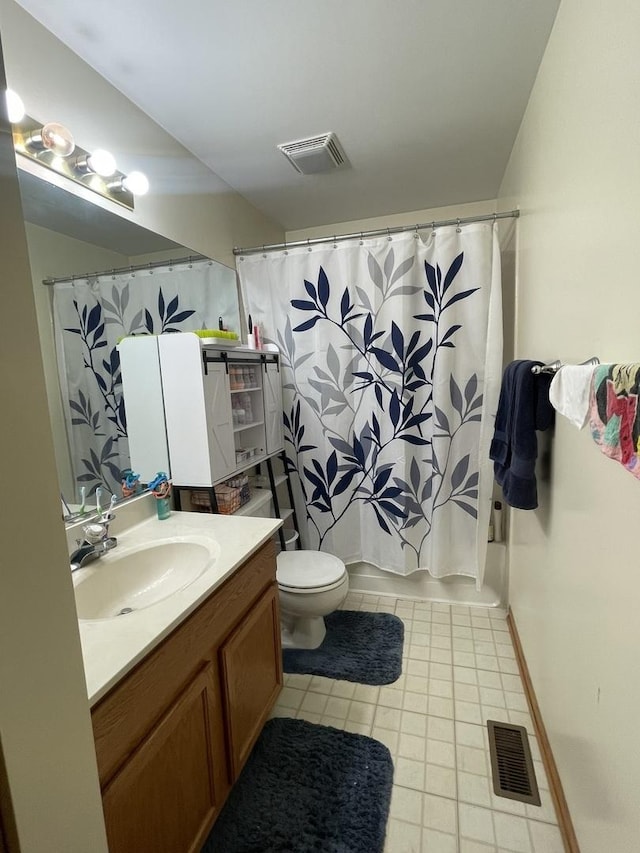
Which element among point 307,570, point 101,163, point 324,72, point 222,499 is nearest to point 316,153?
point 324,72

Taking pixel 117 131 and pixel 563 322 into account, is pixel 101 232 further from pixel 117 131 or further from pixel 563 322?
pixel 563 322

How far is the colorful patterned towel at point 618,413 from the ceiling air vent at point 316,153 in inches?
68.7

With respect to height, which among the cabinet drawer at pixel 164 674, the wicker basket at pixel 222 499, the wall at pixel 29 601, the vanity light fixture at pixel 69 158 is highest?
the vanity light fixture at pixel 69 158

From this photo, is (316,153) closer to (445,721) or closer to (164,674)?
(164,674)

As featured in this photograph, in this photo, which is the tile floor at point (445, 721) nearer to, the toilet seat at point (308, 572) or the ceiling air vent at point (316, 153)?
the toilet seat at point (308, 572)

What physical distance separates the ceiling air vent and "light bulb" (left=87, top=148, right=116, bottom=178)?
851 millimetres

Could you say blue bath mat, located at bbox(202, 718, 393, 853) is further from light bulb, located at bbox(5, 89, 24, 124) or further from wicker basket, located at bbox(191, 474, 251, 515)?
light bulb, located at bbox(5, 89, 24, 124)

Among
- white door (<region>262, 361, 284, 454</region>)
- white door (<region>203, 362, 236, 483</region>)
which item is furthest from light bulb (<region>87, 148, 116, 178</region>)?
white door (<region>262, 361, 284, 454</region>)

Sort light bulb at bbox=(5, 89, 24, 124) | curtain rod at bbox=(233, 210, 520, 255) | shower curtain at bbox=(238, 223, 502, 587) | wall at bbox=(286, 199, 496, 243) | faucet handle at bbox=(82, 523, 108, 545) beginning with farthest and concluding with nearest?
1. wall at bbox=(286, 199, 496, 243)
2. shower curtain at bbox=(238, 223, 502, 587)
3. curtain rod at bbox=(233, 210, 520, 255)
4. faucet handle at bbox=(82, 523, 108, 545)
5. light bulb at bbox=(5, 89, 24, 124)

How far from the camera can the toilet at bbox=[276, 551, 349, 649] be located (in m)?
1.86

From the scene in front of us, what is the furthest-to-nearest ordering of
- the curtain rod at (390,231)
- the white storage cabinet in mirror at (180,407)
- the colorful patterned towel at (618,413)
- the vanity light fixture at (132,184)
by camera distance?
the curtain rod at (390,231) → the white storage cabinet in mirror at (180,407) → the vanity light fixture at (132,184) → the colorful patterned towel at (618,413)

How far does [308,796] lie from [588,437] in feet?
4.72

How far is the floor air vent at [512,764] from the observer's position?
4.31 feet

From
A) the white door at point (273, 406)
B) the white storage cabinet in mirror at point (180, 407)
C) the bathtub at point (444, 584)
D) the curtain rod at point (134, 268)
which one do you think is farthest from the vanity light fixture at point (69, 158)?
the bathtub at point (444, 584)
